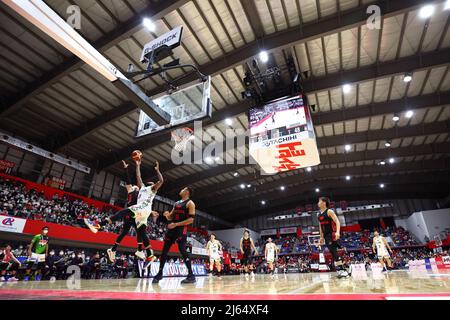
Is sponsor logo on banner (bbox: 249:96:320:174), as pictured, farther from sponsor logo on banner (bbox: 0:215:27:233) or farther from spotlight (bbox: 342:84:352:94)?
sponsor logo on banner (bbox: 0:215:27:233)

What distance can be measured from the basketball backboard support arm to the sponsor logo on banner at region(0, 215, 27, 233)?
1020 cm

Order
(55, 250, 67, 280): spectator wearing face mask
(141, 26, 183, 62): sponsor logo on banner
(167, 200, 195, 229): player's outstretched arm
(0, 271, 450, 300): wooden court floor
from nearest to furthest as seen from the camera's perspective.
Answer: (0, 271, 450, 300): wooden court floor → (167, 200, 195, 229): player's outstretched arm → (141, 26, 183, 62): sponsor logo on banner → (55, 250, 67, 280): spectator wearing face mask

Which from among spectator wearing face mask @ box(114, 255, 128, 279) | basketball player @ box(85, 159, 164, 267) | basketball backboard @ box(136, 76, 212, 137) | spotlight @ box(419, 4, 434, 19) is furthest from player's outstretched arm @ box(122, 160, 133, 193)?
spotlight @ box(419, 4, 434, 19)

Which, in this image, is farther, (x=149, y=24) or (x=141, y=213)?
(x=149, y=24)

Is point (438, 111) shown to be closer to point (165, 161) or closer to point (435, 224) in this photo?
point (435, 224)

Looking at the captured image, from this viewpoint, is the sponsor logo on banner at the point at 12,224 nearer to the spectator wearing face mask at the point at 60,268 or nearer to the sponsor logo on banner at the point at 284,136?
the spectator wearing face mask at the point at 60,268

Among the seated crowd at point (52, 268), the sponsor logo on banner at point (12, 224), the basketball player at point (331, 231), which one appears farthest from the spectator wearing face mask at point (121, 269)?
the basketball player at point (331, 231)

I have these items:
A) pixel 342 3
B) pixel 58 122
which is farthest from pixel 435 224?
pixel 58 122

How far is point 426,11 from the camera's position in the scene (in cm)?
1027

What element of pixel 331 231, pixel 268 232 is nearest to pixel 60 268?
pixel 331 231

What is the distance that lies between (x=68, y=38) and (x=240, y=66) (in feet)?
30.8

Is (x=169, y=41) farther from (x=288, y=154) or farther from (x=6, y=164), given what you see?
(x=6, y=164)

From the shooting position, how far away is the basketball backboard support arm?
5203 millimetres

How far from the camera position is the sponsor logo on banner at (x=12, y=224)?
1207 cm
